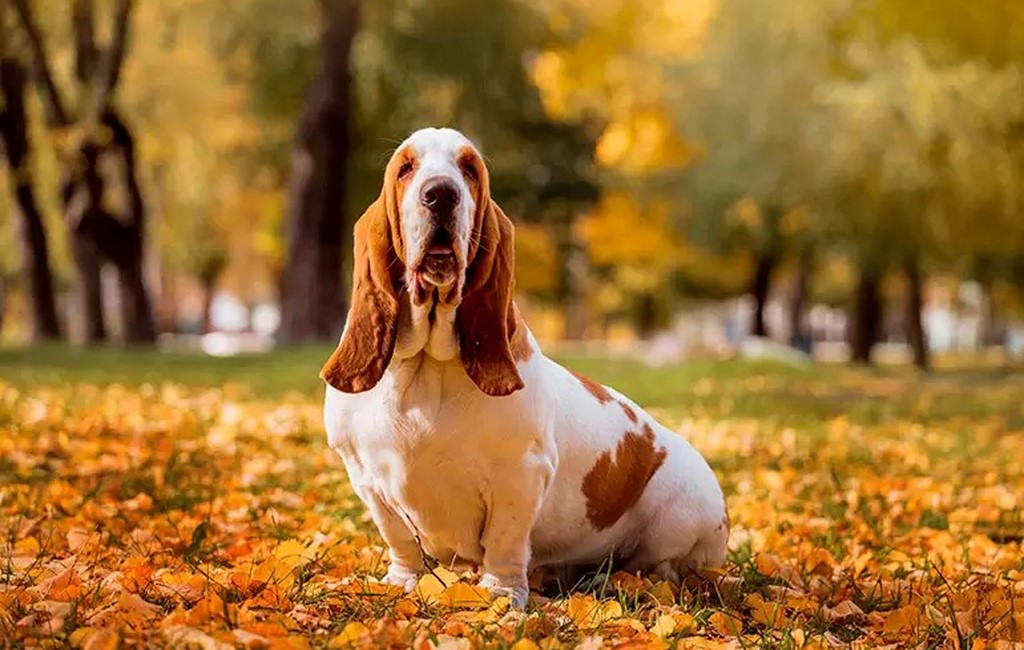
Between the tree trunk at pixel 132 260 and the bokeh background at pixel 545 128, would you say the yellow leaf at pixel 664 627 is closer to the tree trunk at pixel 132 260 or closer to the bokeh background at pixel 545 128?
the bokeh background at pixel 545 128

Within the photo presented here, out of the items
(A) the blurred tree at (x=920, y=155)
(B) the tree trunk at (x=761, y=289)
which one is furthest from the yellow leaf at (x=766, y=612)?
(B) the tree trunk at (x=761, y=289)

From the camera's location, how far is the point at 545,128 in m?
27.6

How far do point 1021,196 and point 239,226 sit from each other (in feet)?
80.2

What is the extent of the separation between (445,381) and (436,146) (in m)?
0.71

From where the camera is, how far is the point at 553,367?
14.0 feet

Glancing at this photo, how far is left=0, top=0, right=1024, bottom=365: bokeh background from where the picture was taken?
57.3 feet

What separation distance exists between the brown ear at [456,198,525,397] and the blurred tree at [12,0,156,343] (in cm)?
1708

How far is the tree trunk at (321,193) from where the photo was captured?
802 inches

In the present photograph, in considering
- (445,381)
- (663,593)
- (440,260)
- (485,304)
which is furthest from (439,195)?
(663,593)

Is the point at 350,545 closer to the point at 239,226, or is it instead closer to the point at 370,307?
the point at 370,307

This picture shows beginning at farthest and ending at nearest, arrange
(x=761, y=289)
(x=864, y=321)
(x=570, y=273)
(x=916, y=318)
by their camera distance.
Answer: (x=570, y=273)
(x=761, y=289)
(x=864, y=321)
(x=916, y=318)

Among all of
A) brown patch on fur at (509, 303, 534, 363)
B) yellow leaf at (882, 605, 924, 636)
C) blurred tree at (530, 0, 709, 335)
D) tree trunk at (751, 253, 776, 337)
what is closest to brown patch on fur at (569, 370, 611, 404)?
brown patch on fur at (509, 303, 534, 363)

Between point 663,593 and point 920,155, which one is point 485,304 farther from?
point 920,155

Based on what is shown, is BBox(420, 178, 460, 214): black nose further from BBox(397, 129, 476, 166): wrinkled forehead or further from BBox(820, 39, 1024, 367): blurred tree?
BBox(820, 39, 1024, 367): blurred tree
